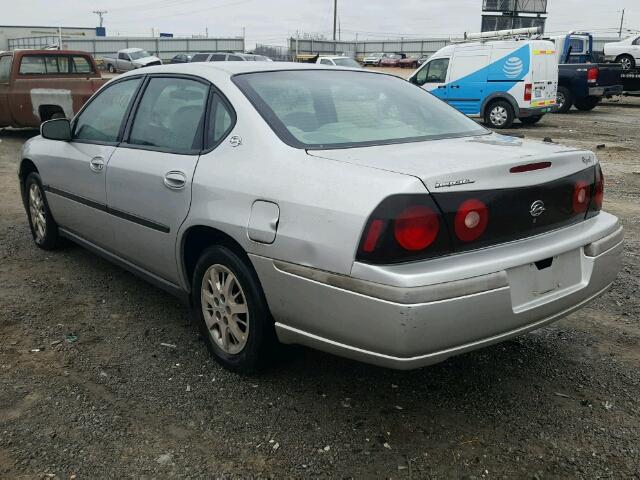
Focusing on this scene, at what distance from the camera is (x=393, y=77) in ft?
13.4

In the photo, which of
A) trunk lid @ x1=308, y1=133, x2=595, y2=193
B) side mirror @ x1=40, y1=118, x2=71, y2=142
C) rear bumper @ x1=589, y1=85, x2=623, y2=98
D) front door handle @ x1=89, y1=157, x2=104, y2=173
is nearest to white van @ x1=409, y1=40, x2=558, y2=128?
rear bumper @ x1=589, y1=85, x2=623, y2=98

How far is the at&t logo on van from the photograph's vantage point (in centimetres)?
1451

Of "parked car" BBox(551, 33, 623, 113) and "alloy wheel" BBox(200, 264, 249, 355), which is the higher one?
"parked car" BBox(551, 33, 623, 113)

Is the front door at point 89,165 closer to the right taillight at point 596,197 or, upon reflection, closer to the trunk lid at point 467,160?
the trunk lid at point 467,160

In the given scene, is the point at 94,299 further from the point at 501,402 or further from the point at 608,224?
the point at 608,224

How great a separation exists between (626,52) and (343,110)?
23.7 metres

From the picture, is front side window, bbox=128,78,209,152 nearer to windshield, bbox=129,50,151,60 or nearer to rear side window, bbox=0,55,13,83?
rear side window, bbox=0,55,13,83

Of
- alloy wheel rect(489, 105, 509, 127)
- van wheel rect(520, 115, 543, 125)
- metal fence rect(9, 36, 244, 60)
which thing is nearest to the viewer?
alloy wheel rect(489, 105, 509, 127)

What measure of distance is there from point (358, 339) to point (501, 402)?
0.95 m

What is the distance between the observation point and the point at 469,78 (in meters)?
15.4

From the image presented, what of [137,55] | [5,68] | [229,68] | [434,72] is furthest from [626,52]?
[137,55]

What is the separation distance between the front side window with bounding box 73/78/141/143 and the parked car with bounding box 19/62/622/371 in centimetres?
4

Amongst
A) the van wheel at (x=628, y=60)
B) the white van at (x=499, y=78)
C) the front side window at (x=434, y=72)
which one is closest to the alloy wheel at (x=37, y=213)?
the white van at (x=499, y=78)

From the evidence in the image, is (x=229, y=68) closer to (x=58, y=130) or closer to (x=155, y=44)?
(x=58, y=130)
